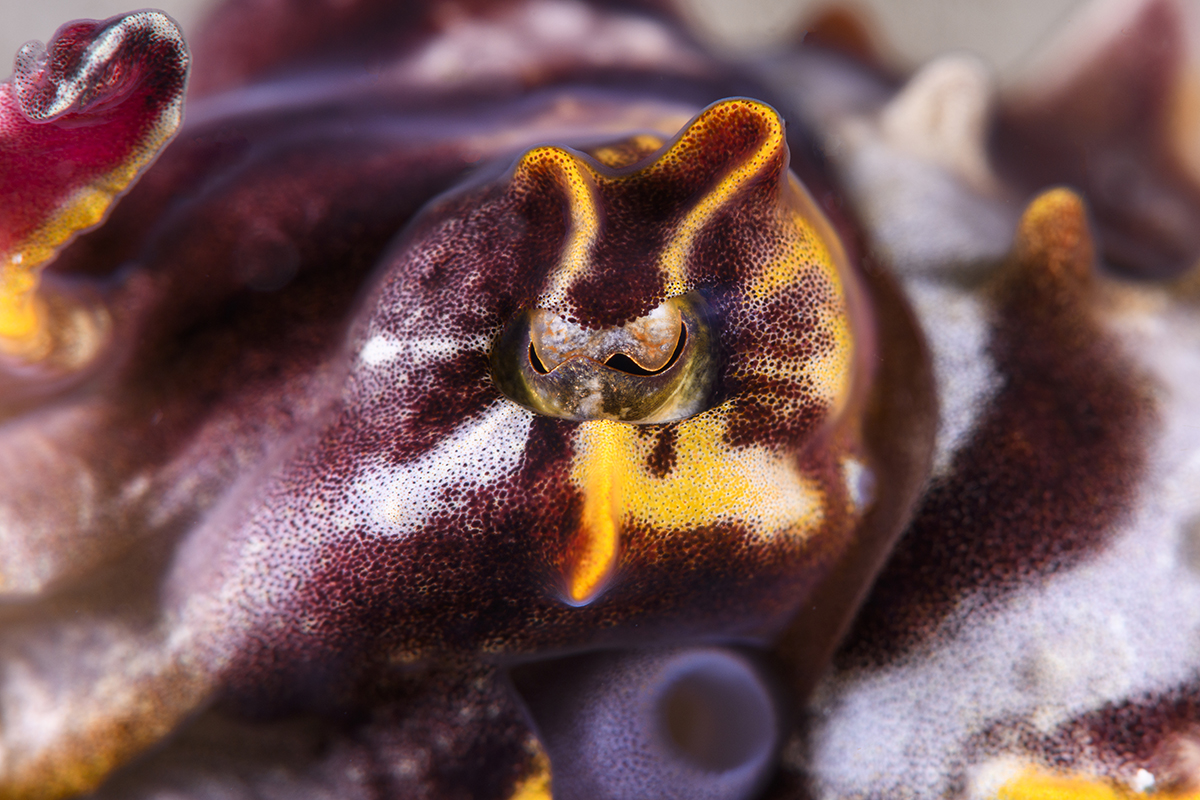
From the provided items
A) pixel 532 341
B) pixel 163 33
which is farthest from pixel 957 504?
pixel 163 33

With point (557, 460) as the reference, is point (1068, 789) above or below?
below

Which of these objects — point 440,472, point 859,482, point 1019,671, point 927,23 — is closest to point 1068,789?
point 1019,671

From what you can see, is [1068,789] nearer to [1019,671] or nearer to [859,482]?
[1019,671]

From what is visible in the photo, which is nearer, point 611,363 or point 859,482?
point 611,363

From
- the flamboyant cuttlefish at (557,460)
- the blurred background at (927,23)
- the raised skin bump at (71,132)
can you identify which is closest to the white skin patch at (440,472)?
the flamboyant cuttlefish at (557,460)

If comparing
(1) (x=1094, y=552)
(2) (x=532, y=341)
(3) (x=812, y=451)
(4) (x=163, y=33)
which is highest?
(4) (x=163, y=33)

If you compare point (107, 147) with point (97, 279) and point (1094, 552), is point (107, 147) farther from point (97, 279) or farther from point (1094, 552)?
point (1094, 552)

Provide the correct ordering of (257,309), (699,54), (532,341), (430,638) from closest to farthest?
(532,341)
(430,638)
(257,309)
(699,54)
